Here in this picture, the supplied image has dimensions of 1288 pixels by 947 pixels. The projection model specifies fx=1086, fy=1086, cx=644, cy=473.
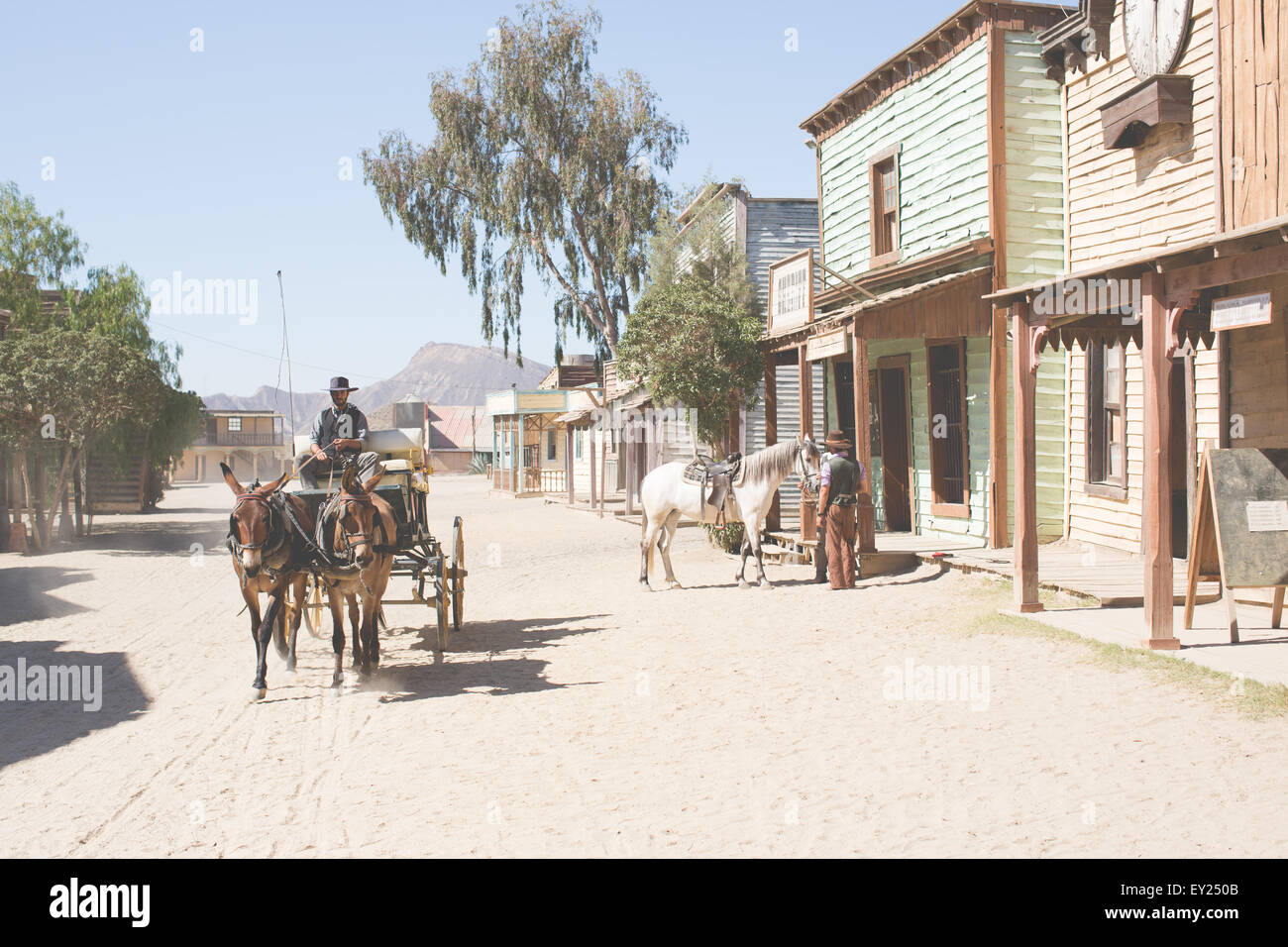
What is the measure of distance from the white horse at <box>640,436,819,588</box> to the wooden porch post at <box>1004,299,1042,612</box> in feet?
11.4

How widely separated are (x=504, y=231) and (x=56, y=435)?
1556cm

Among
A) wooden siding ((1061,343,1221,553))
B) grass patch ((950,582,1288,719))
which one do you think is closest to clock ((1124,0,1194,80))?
wooden siding ((1061,343,1221,553))

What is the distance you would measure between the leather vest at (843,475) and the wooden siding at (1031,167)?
11.0 ft

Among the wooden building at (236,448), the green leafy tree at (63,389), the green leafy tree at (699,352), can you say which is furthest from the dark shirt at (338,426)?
the wooden building at (236,448)

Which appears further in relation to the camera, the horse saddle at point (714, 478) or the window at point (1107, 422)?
the horse saddle at point (714, 478)

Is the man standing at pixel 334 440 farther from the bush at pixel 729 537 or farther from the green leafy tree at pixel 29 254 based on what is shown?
the green leafy tree at pixel 29 254

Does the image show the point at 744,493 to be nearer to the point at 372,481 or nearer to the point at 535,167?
the point at 372,481

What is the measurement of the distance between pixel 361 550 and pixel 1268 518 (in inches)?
268

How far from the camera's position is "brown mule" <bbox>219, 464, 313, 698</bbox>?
7785mm

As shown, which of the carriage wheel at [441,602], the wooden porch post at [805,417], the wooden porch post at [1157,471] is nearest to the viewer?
the wooden porch post at [1157,471]

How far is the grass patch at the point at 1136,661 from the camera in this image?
6.78m

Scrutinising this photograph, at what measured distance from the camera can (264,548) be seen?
7980mm
